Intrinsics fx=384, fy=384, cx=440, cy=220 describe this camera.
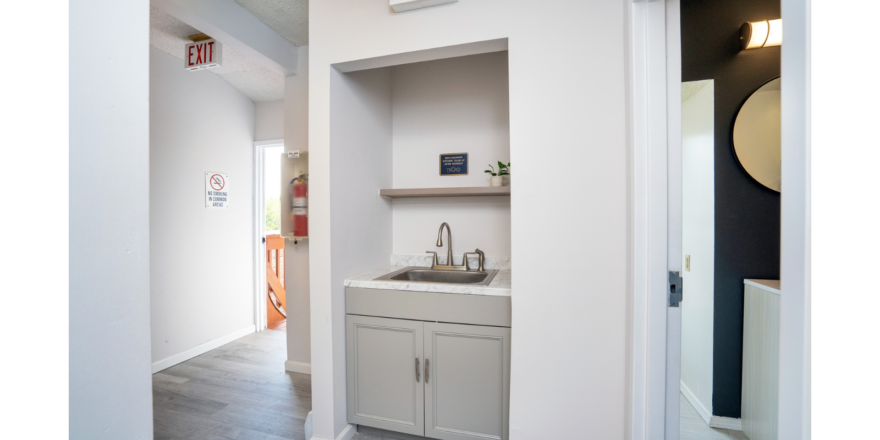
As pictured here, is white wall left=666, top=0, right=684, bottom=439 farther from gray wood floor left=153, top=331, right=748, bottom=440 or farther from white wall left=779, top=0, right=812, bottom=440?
gray wood floor left=153, top=331, right=748, bottom=440

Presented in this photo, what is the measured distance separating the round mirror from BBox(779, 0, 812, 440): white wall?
20cm

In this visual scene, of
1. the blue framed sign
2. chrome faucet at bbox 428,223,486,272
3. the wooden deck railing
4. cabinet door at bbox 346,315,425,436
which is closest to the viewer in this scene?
cabinet door at bbox 346,315,425,436

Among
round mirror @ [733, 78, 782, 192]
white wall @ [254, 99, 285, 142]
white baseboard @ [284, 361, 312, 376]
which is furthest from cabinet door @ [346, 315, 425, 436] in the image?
white wall @ [254, 99, 285, 142]

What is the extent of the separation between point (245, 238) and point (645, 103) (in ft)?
13.2

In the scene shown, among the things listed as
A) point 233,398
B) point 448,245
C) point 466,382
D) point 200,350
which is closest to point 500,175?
point 448,245

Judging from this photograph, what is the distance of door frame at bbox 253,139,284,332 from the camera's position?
423 centimetres

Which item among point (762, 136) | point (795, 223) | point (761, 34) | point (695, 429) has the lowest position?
point (695, 429)

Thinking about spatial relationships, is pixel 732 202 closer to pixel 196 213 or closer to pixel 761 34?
pixel 761 34

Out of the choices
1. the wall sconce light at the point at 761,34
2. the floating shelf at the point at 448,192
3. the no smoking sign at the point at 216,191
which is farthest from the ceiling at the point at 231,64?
the wall sconce light at the point at 761,34

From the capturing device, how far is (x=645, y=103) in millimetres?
1425

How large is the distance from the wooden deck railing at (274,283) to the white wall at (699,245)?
14.4ft

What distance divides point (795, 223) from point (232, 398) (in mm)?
3182

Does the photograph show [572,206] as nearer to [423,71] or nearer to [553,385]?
[553,385]

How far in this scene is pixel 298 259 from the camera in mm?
3273
